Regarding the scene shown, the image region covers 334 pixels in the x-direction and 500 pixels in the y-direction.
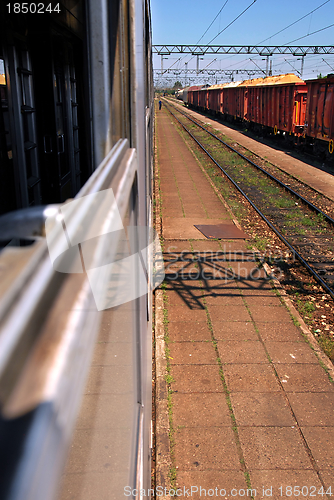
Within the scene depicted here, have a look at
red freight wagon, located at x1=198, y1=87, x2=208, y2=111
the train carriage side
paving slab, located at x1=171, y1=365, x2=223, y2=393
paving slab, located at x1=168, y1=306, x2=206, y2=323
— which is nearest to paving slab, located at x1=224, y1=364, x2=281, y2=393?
paving slab, located at x1=171, y1=365, x2=223, y2=393

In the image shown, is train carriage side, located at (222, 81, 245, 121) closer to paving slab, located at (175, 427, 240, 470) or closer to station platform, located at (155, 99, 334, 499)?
station platform, located at (155, 99, 334, 499)

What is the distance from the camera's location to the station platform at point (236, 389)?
3033mm

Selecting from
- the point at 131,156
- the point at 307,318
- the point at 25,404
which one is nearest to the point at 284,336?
the point at 307,318

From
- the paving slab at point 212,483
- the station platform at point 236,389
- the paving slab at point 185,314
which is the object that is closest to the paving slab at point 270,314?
the station platform at point 236,389

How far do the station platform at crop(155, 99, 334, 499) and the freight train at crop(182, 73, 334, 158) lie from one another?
10.4 metres

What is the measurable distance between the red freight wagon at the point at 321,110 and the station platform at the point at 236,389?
9.74 metres

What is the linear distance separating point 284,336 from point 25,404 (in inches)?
190

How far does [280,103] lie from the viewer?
63.7ft

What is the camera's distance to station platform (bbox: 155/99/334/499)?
3.03m

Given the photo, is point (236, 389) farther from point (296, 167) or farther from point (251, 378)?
point (296, 167)

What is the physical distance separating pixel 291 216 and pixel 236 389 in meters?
6.24

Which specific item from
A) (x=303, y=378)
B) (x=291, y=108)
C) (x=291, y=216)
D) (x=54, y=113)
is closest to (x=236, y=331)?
(x=303, y=378)

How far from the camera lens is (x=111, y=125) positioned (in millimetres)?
996

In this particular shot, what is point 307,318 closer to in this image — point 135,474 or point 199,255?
point 199,255
